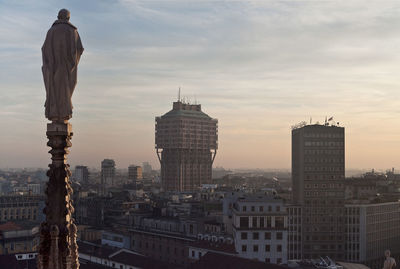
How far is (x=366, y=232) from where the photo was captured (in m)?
96.1

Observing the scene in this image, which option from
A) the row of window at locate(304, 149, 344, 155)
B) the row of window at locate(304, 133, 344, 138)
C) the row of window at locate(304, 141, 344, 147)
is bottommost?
the row of window at locate(304, 149, 344, 155)

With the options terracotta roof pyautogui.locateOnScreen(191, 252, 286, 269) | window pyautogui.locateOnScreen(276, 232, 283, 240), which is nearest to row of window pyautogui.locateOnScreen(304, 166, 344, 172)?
window pyautogui.locateOnScreen(276, 232, 283, 240)

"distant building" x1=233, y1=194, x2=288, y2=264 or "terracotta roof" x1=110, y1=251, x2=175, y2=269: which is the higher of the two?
"distant building" x1=233, y1=194, x2=288, y2=264

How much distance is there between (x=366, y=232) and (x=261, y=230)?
38713 millimetres

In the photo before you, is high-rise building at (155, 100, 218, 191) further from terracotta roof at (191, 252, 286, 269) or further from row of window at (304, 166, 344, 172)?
terracotta roof at (191, 252, 286, 269)

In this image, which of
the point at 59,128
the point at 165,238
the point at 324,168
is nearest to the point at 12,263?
the point at 165,238

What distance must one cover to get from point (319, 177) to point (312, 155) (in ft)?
13.3

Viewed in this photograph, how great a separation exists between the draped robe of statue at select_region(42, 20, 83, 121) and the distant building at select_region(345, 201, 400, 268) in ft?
310

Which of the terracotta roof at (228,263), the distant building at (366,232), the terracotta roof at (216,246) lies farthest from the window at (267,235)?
the distant building at (366,232)

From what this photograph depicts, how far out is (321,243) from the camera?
95.4m

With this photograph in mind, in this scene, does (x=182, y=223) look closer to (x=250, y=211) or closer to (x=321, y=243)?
(x=250, y=211)

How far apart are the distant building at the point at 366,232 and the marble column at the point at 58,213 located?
94119mm

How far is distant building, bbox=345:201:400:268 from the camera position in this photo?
9562 cm

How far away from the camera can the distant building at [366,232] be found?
95625 millimetres
